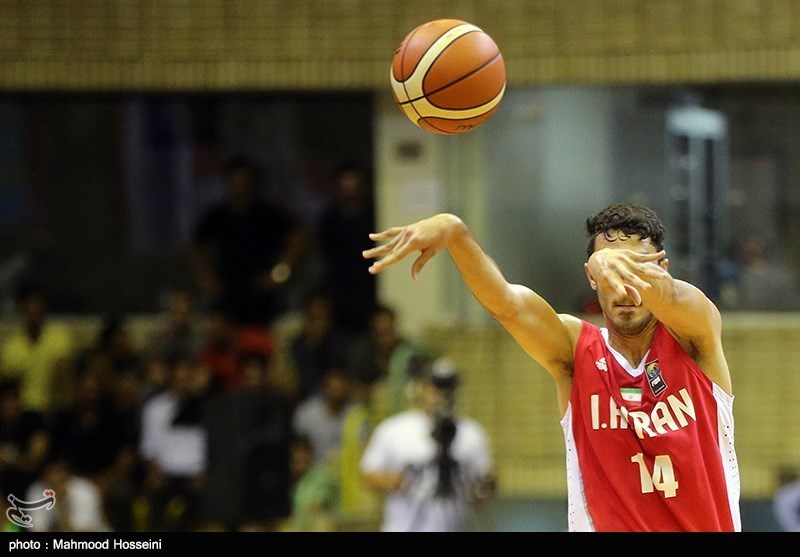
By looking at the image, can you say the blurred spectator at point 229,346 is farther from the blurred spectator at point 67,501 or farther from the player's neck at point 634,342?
the player's neck at point 634,342

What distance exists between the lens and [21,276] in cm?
1077

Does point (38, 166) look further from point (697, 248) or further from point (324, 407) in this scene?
point (697, 248)

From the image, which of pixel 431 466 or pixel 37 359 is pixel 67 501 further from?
pixel 431 466

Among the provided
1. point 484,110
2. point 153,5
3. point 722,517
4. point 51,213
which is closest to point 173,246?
point 51,213

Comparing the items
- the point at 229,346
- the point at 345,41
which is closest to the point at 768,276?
the point at 345,41

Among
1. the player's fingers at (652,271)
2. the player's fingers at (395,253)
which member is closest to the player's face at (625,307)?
the player's fingers at (652,271)

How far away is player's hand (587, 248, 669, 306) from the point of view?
13.0ft

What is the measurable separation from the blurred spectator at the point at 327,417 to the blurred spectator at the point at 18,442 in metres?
1.81

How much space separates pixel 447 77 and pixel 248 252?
5201 millimetres

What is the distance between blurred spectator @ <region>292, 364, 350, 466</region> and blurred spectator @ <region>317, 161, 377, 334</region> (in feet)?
2.43

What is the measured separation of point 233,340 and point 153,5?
2.59 metres

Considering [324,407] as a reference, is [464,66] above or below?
above

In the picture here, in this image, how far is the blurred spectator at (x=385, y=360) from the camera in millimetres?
9328
